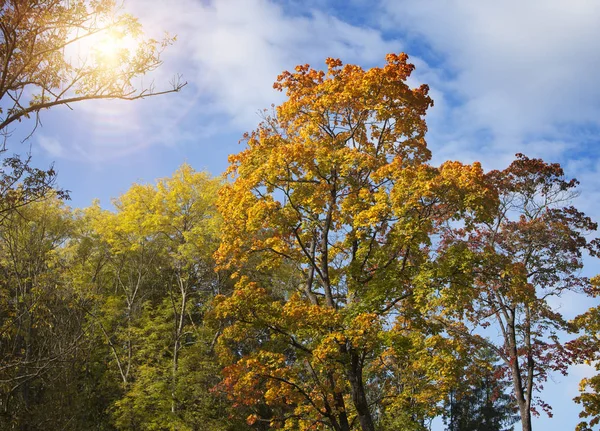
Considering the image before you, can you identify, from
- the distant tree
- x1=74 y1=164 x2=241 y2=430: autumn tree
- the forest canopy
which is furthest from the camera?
the distant tree

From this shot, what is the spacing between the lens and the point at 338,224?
13.7 metres

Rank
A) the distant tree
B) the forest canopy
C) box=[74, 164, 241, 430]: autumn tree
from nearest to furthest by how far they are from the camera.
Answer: the forest canopy → box=[74, 164, 241, 430]: autumn tree → the distant tree

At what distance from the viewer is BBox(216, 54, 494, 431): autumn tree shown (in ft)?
38.4

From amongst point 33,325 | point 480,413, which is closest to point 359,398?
point 33,325

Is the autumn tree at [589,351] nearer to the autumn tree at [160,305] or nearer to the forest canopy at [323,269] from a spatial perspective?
the forest canopy at [323,269]

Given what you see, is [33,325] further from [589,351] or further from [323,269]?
[589,351]

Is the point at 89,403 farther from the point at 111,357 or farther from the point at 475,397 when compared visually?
the point at 475,397

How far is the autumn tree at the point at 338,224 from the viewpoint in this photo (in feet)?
38.4

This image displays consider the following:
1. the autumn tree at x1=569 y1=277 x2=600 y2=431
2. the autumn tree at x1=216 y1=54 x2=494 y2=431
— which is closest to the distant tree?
the autumn tree at x1=569 y1=277 x2=600 y2=431

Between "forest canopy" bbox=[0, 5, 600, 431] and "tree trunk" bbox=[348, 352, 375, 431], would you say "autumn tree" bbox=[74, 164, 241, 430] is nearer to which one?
"forest canopy" bbox=[0, 5, 600, 431]

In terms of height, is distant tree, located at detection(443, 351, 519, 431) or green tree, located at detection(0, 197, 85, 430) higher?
distant tree, located at detection(443, 351, 519, 431)

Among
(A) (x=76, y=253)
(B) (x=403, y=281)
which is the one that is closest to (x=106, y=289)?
(A) (x=76, y=253)

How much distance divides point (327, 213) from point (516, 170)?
9.07 metres

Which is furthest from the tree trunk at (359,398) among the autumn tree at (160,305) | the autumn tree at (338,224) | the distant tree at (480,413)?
the distant tree at (480,413)
